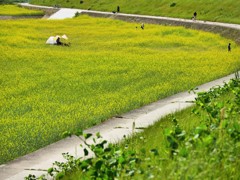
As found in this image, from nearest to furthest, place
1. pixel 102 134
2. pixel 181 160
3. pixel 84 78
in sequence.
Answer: pixel 181 160 → pixel 102 134 → pixel 84 78

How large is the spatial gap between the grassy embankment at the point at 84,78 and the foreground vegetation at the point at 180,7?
1432 cm

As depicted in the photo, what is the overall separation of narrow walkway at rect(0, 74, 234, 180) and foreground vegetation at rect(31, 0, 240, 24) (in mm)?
34160

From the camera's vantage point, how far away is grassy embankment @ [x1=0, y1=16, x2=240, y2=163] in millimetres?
12594

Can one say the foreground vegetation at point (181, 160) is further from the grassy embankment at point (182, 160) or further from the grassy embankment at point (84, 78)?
the grassy embankment at point (84, 78)

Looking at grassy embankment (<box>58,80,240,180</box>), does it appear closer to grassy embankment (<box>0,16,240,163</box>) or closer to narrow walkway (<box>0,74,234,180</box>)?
narrow walkway (<box>0,74,234,180</box>)

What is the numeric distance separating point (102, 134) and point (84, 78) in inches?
376

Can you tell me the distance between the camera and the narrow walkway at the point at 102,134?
28.7 feet

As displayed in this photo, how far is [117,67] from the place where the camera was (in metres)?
22.9

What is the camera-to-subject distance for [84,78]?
20.2m

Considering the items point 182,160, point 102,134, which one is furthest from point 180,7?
point 182,160

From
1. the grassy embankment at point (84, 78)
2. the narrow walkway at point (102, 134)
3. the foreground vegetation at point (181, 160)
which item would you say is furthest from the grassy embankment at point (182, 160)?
the grassy embankment at point (84, 78)

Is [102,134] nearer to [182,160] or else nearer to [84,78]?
[182,160]

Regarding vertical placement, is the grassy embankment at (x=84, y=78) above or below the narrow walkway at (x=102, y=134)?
below

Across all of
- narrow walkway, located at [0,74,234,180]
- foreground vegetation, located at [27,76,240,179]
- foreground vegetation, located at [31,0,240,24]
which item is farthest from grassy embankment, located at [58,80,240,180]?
foreground vegetation, located at [31,0,240,24]
